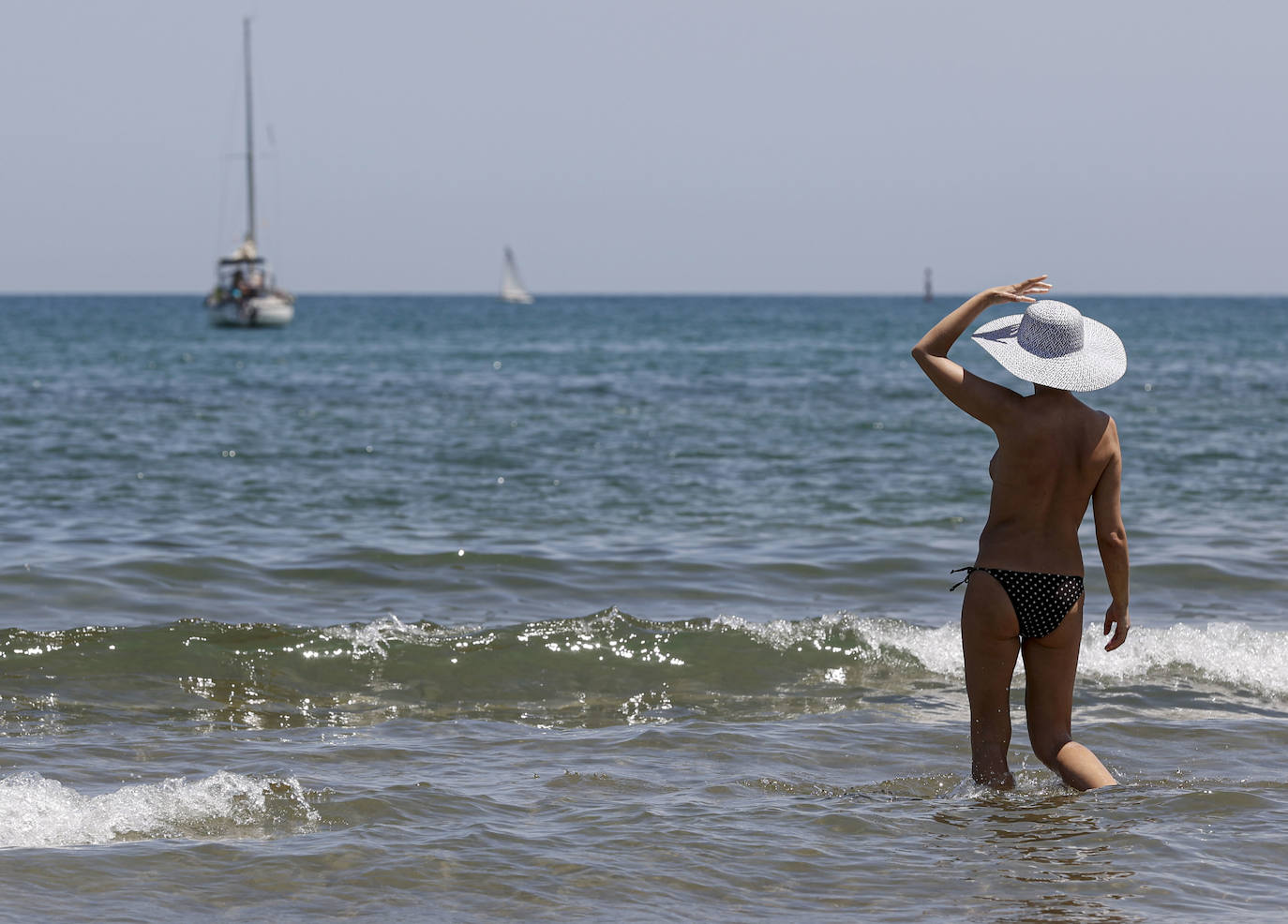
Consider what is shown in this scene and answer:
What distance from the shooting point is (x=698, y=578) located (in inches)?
417

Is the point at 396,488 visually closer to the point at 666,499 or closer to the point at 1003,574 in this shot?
the point at 666,499

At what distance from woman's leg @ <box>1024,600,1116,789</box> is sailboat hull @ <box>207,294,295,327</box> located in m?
65.7

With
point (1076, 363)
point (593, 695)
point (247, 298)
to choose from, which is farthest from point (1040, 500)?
point (247, 298)

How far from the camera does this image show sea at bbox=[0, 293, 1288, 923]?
4703 mm

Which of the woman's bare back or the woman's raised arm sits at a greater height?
the woman's raised arm

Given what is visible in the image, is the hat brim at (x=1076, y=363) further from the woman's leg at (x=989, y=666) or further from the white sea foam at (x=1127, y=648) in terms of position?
the white sea foam at (x=1127, y=648)

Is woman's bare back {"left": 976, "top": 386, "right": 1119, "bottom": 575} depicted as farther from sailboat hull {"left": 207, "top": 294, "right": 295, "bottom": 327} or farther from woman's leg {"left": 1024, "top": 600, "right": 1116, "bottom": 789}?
sailboat hull {"left": 207, "top": 294, "right": 295, "bottom": 327}

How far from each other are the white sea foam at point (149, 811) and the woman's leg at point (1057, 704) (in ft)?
9.18

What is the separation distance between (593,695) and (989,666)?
3067mm

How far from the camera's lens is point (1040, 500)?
5.00 m

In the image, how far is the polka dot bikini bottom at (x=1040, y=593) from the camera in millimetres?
5035

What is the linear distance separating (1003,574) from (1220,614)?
17.1ft

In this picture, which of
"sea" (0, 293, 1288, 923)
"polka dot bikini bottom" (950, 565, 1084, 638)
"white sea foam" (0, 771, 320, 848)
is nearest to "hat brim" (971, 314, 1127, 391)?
"polka dot bikini bottom" (950, 565, 1084, 638)

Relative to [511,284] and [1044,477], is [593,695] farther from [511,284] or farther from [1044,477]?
[511,284]
